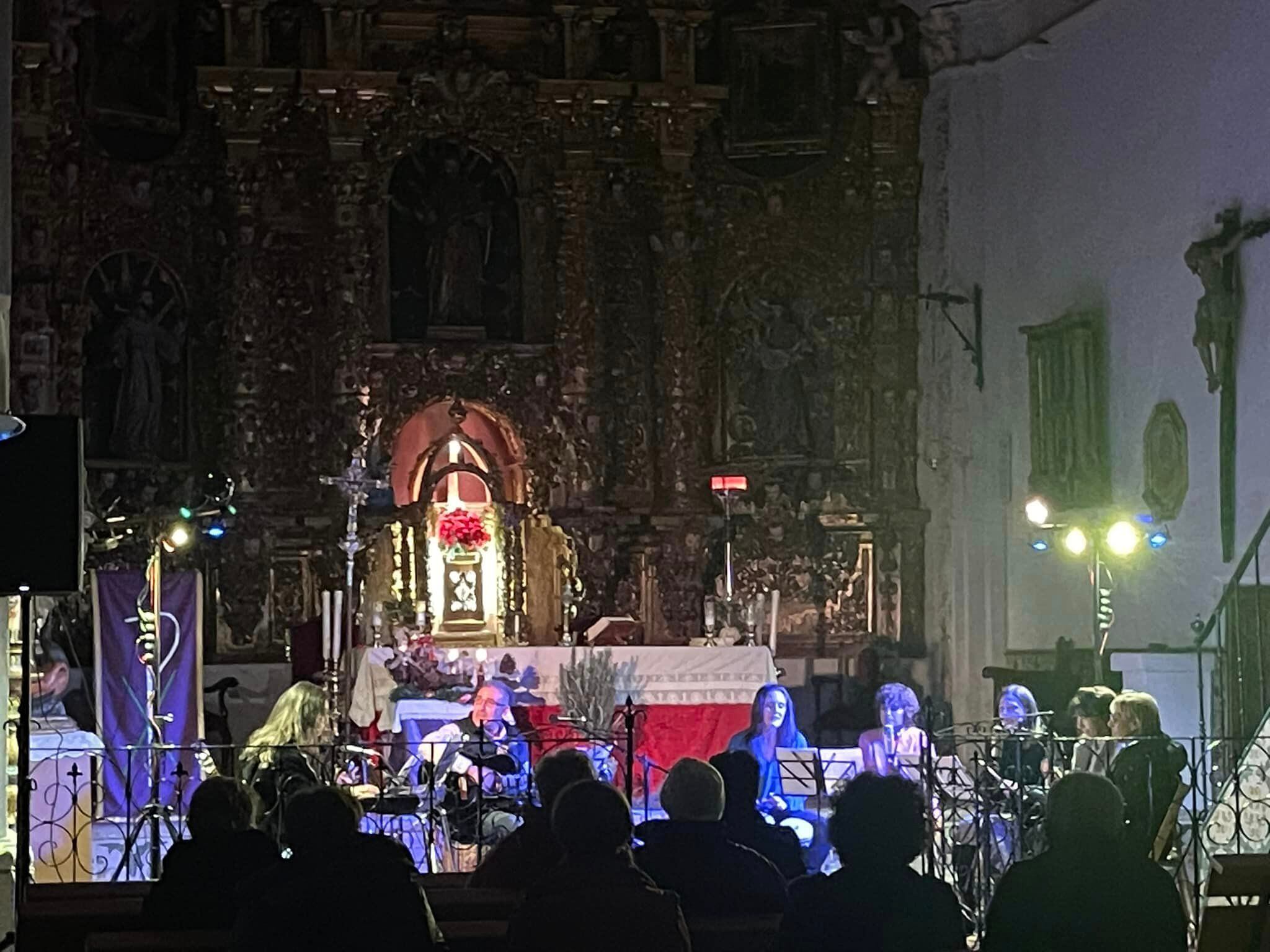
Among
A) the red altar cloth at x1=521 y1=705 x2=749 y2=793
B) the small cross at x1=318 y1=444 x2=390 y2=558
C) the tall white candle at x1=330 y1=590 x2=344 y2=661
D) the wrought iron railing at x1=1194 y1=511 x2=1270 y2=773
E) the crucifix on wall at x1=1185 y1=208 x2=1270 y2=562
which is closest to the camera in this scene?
the wrought iron railing at x1=1194 y1=511 x2=1270 y2=773

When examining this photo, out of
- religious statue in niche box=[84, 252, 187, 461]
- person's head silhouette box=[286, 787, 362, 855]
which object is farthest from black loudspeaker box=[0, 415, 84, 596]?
religious statue in niche box=[84, 252, 187, 461]

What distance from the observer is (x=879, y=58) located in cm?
1753

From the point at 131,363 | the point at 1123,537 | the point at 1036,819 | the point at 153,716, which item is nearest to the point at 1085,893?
the point at 1036,819

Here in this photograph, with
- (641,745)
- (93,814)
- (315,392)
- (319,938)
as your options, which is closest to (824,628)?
(641,745)

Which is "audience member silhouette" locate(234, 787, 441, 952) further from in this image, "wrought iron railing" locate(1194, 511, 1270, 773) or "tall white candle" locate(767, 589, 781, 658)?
"tall white candle" locate(767, 589, 781, 658)

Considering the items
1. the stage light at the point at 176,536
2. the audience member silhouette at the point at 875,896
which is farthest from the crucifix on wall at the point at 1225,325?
the audience member silhouette at the point at 875,896

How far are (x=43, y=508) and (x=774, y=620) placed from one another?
367 inches

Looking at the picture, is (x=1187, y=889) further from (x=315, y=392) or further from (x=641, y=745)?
(x=315, y=392)

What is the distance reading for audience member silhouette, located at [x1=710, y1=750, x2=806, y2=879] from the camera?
22.9ft

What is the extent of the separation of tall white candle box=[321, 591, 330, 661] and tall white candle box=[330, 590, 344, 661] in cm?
6

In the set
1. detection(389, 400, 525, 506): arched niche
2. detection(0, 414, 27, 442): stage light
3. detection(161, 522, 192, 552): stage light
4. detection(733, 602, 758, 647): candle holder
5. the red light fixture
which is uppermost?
detection(389, 400, 525, 506): arched niche

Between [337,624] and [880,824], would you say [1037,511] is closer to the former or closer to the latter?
[337,624]

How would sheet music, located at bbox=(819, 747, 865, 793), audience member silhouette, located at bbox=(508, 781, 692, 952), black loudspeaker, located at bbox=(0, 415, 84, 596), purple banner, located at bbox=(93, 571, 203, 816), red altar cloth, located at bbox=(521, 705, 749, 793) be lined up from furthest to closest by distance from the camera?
red altar cloth, located at bbox=(521, 705, 749, 793) → purple banner, located at bbox=(93, 571, 203, 816) → sheet music, located at bbox=(819, 747, 865, 793) → black loudspeaker, located at bbox=(0, 415, 84, 596) → audience member silhouette, located at bbox=(508, 781, 692, 952)

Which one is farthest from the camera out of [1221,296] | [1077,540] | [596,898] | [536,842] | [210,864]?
[1077,540]
